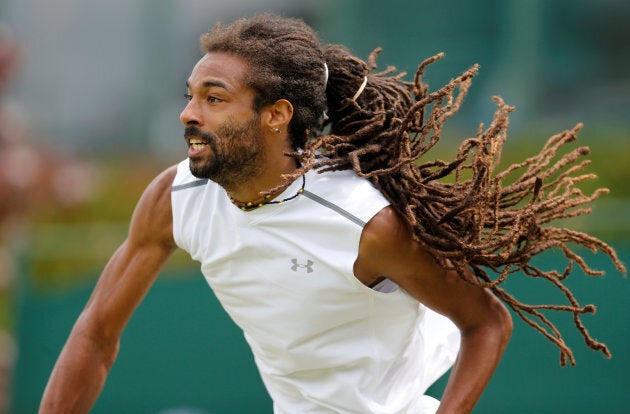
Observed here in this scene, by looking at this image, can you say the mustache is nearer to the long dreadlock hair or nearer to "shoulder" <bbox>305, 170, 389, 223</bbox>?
the long dreadlock hair

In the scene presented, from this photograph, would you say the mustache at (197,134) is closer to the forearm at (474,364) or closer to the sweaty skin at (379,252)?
the sweaty skin at (379,252)

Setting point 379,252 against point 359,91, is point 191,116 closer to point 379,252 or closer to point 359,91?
point 359,91

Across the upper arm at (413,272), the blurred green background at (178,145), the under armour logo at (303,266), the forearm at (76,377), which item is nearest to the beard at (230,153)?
the under armour logo at (303,266)

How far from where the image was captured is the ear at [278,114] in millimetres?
3729

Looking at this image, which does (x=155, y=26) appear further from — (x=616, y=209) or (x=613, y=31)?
(x=616, y=209)

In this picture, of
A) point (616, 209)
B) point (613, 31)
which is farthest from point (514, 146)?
point (613, 31)

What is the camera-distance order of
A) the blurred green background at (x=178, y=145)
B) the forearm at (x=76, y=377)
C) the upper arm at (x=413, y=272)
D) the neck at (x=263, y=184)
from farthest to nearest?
1. the blurred green background at (x=178, y=145)
2. the forearm at (x=76, y=377)
3. the neck at (x=263, y=184)
4. the upper arm at (x=413, y=272)

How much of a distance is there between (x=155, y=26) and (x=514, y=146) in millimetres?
4217

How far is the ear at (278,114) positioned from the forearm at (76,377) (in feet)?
3.26

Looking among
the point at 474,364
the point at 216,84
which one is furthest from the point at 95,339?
the point at 474,364

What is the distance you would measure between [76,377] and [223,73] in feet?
3.75

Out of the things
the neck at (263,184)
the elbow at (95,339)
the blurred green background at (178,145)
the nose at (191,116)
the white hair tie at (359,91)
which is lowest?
the blurred green background at (178,145)

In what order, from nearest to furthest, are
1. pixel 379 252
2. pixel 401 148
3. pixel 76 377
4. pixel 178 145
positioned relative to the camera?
pixel 379 252, pixel 401 148, pixel 76 377, pixel 178 145

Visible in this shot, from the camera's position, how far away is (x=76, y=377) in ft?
13.3
